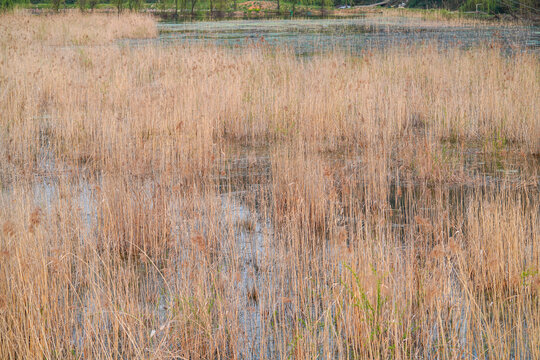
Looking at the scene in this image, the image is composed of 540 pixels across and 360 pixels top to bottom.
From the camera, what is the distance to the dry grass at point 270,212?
9.37ft

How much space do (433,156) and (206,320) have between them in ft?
13.3

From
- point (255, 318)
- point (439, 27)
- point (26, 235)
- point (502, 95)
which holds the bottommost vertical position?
point (255, 318)

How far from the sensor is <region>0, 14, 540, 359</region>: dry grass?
9.37ft

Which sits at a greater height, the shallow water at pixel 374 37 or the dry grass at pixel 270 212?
the shallow water at pixel 374 37

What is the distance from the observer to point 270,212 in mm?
4500

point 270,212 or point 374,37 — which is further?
point 374,37

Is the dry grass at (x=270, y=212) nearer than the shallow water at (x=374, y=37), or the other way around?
the dry grass at (x=270, y=212)

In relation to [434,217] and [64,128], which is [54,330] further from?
[64,128]

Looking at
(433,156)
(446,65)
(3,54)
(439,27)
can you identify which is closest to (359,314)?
(433,156)

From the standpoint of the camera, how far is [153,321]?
119 inches

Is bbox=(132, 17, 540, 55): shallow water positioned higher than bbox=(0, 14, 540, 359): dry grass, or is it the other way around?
bbox=(132, 17, 540, 55): shallow water

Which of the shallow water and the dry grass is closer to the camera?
the dry grass

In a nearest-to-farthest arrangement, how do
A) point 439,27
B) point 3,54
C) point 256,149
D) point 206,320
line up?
point 206,320 < point 256,149 < point 3,54 < point 439,27

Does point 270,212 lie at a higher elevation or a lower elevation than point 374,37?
lower
